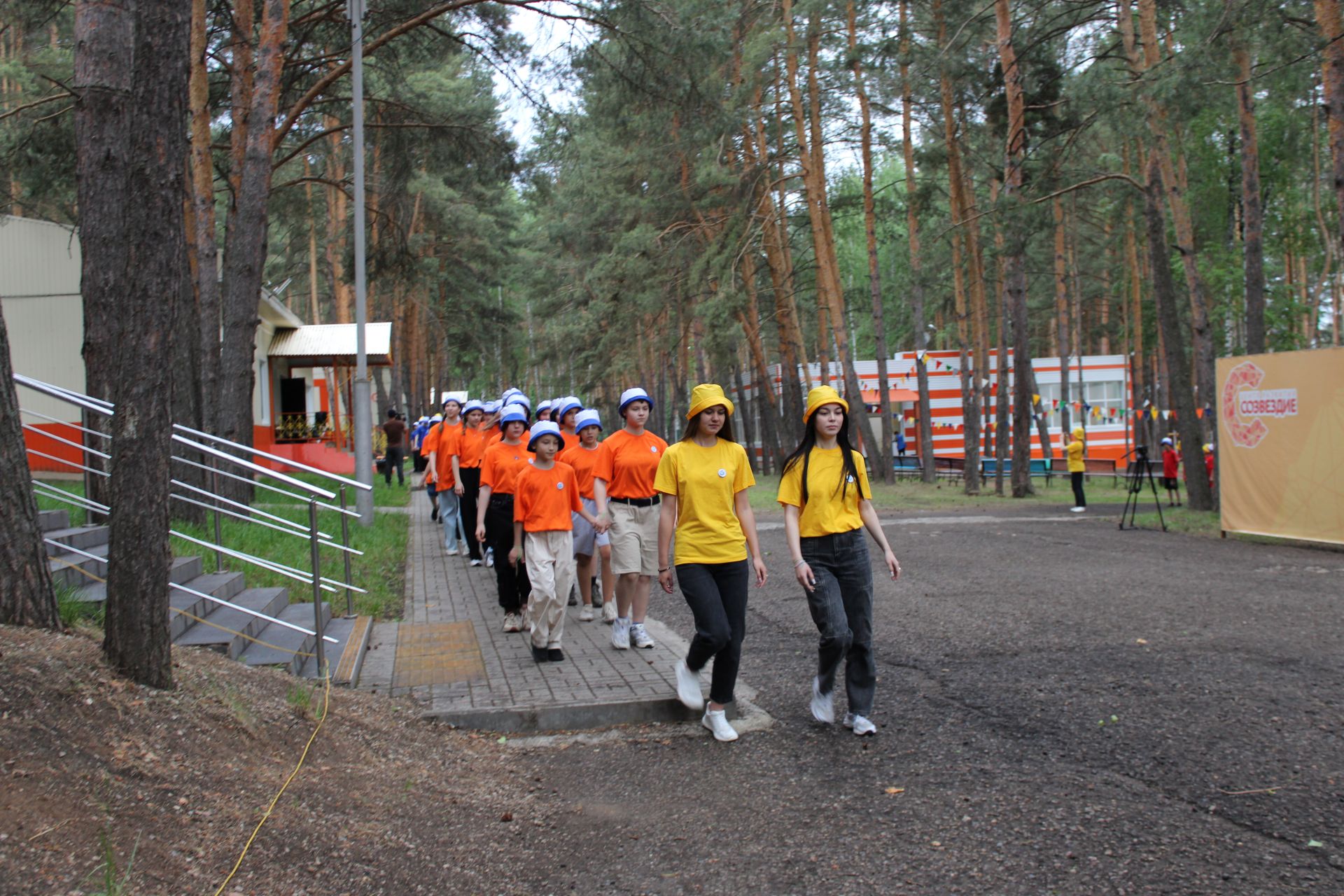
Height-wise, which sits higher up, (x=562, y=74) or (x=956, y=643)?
(x=562, y=74)

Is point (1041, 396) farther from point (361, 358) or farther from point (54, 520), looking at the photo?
point (54, 520)

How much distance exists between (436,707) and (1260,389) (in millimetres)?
13219

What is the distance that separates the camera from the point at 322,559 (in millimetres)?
10797

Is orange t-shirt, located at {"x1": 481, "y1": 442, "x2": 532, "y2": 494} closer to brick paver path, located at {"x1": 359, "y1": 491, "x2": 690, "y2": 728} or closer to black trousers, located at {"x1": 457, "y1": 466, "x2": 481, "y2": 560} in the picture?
brick paver path, located at {"x1": 359, "y1": 491, "x2": 690, "y2": 728}

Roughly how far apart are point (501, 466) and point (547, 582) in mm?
1668

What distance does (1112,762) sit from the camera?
517cm

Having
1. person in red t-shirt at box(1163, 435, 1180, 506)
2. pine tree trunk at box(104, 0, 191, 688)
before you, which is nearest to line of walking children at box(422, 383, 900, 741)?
pine tree trunk at box(104, 0, 191, 688)

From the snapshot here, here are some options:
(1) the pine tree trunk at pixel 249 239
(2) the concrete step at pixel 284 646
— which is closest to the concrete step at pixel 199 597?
(2) the concrete step at pixel 284 646

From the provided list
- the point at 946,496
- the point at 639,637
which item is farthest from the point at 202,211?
the point at 946,496

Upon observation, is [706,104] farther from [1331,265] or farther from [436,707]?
[1331,265]

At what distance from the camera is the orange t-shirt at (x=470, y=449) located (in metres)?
12.1

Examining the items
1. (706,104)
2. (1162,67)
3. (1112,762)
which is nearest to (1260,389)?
(1162,67)

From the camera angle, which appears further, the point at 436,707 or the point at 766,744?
the point at 436,707

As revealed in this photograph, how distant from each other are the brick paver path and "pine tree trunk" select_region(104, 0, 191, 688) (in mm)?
1937
